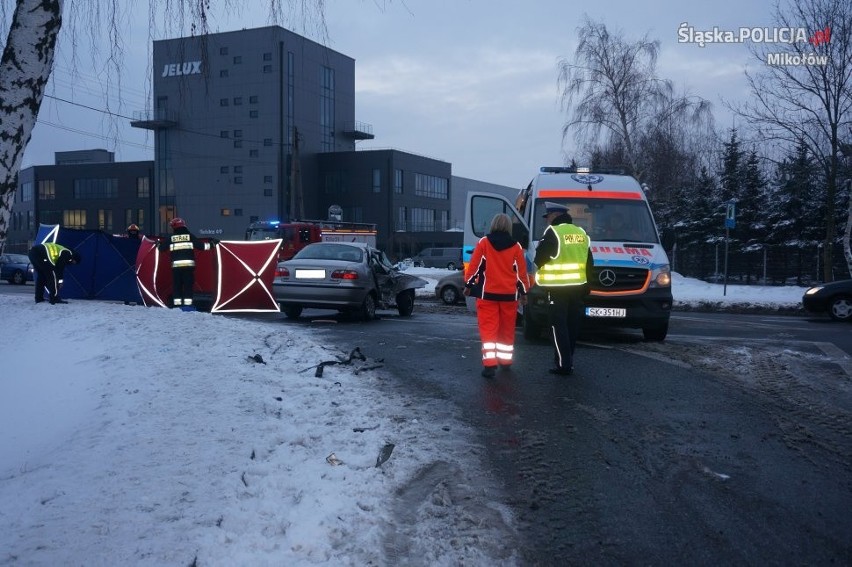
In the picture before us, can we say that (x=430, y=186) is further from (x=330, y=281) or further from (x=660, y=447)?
(x=660, y=447)

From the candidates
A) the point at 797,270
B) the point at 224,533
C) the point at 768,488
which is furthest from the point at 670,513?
the point at 797,270

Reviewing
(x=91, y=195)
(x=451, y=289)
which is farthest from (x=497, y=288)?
(x=91, y=195)

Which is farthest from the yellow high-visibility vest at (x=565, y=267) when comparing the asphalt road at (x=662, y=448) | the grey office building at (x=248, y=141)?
the grey office building at (x=248, y=141)

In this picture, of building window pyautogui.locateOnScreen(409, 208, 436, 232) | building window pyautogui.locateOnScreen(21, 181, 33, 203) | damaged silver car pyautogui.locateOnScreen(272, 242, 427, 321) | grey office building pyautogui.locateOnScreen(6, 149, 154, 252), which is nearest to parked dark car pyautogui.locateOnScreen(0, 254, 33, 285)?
damaged silver car pyautogui.locateOnScreen(272, 242, 427, 321)

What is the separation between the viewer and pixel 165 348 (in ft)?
24.0

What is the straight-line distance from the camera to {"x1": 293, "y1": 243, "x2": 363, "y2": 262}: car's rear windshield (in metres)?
13.9

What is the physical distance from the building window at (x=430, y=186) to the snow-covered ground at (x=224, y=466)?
72.3 m

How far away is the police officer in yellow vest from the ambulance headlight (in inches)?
114

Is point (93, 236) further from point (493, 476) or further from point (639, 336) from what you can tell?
point (493, 476)

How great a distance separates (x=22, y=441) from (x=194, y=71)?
3.73 metres

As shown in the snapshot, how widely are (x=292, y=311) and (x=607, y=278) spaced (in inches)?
245

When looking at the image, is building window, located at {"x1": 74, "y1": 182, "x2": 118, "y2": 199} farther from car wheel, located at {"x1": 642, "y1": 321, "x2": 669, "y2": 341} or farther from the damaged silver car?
car wheel, located at {"x1": 642, "y1": 321, "x2": 669, "y2": 341}

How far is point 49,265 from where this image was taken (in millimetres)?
12430

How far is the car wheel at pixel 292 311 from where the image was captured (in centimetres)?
1373
